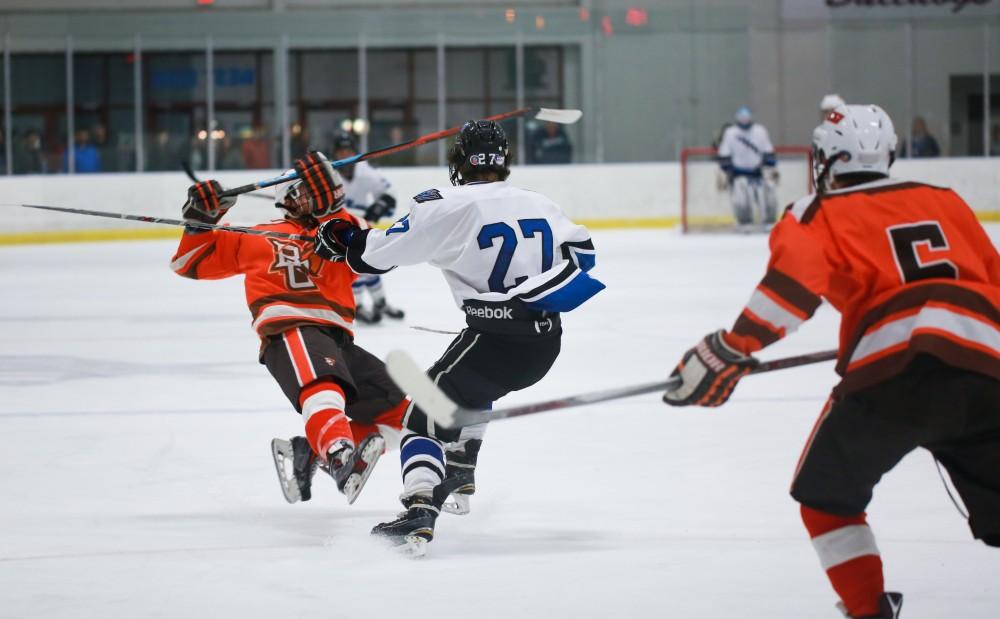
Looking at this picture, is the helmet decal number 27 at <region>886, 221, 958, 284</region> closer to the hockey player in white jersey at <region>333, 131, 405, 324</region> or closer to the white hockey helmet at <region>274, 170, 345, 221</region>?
the white hockey helmet at <region>274, 170, 345, 221</region>

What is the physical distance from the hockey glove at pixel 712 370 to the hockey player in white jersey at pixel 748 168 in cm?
1126

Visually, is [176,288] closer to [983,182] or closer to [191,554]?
[191,554]

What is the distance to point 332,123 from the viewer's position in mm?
15922

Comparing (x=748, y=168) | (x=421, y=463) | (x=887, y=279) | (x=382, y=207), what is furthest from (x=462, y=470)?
(x=748, y=168)

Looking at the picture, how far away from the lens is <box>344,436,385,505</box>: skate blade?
10.1 feet

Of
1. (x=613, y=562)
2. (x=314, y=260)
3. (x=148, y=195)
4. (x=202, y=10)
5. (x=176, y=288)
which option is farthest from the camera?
(x=202, y=10)

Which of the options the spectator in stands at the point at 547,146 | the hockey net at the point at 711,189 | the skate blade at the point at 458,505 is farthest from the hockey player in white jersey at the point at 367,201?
the spectator in stands at the point at 547,146

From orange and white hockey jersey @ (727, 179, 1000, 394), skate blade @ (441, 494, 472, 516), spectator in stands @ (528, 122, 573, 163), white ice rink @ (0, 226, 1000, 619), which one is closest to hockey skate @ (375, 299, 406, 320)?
white ice rink @ (0, 226, 1000, 619)

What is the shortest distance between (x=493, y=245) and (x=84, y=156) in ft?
38.6

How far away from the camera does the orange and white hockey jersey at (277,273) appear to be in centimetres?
339

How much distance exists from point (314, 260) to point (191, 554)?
78 centimetres

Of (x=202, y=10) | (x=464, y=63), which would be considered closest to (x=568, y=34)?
(x=464, y=63)

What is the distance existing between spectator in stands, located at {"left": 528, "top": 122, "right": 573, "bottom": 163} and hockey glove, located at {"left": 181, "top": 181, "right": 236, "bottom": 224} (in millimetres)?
10964

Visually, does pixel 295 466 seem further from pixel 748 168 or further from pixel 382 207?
pixel 748 168
